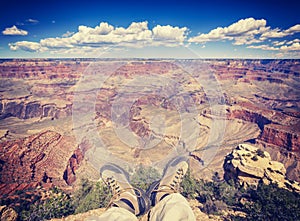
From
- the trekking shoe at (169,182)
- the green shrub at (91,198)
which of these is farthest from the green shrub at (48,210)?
the trekking shoe at (169,182)

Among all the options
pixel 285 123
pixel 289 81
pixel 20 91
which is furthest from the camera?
pixel 289 81

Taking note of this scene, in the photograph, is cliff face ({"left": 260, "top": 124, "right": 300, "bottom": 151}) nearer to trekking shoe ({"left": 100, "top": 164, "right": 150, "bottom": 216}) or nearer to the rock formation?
the rock formation

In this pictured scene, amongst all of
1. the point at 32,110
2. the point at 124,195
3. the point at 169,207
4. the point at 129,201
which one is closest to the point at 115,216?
the point at 169,207

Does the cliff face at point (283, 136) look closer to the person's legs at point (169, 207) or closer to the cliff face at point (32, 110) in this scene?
the person's legs at point (169, 207)

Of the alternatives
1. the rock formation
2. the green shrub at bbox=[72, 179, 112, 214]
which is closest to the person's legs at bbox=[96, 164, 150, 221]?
the green shrub at bbox=[72, 179, 112, 214]

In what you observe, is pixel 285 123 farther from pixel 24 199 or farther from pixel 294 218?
pixel 24 199

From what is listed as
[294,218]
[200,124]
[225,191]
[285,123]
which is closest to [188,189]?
[225,191]
